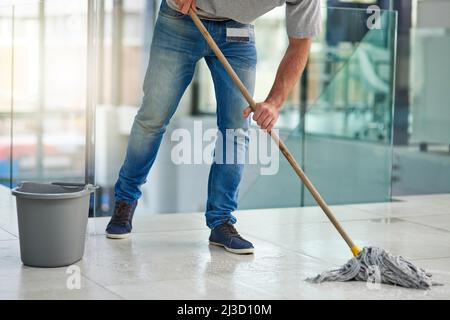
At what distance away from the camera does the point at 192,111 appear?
550 cm

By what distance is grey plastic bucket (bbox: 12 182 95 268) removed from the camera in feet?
8.13

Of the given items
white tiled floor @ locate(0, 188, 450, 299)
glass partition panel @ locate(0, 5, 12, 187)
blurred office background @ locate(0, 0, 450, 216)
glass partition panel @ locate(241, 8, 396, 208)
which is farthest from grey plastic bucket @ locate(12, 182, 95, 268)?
glass partition panel @ locate(241, 8, 396, 208)

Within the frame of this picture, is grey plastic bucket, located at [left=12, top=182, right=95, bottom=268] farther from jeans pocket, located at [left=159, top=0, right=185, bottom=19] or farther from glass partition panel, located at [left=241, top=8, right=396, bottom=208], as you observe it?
glass partition panel, located at [left=241, top=8, right=396, bottom=208]

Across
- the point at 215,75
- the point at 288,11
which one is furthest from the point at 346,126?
the point at 288,11

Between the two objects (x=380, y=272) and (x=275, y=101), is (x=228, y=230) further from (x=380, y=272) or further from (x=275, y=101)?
(x=380, y=272)

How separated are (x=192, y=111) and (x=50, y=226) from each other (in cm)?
307

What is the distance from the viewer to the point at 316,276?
2.46m

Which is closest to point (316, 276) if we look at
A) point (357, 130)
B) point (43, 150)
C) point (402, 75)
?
point (357, 130)

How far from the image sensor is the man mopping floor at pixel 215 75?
275cm

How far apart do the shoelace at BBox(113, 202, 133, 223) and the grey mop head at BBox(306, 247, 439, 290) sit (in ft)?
2.65

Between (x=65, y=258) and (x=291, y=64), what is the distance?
948mm

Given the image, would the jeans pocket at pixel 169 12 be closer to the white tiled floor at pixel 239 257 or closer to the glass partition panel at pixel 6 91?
the white tiled floor at pixel 239 257

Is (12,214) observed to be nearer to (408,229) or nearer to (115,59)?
(408,229)

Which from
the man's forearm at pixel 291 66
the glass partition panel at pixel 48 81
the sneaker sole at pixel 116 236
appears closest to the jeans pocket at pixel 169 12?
the man's forearm at pixel 291 66
